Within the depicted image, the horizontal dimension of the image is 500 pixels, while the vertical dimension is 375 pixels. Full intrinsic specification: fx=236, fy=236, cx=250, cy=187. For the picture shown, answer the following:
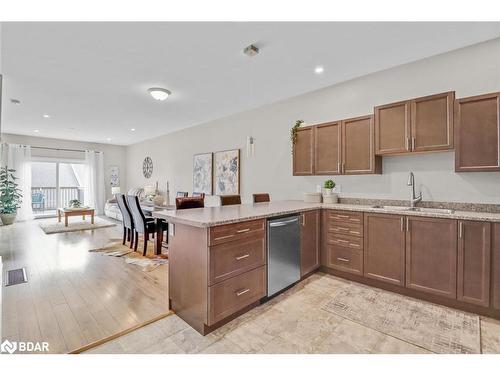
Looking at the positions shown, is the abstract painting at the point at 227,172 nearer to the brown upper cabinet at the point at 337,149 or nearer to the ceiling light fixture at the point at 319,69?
the brown upper cabinet at the point at 337,149

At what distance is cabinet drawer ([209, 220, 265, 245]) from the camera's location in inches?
72.1

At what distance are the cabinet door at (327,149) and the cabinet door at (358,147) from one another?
0.09m

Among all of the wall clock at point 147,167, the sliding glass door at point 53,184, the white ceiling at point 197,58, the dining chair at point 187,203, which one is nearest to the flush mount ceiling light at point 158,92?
the white ceiling at point 197,58

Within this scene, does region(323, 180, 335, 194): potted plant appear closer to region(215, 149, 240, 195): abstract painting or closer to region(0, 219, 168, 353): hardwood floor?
region(215, 149, 240, 195): abstract painting

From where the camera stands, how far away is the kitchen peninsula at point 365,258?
1.87 metres

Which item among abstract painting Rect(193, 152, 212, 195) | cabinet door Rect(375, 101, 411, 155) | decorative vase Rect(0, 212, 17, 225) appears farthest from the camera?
decorative vase Rect(0, 212, 17, 225)

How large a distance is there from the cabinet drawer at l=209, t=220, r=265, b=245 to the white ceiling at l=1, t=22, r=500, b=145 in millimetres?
1831

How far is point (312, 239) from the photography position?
9.75 feet

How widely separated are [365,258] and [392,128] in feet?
5.11

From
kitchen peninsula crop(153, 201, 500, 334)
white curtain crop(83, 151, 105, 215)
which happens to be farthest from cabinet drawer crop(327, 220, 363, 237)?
white curtain crop(83, 151, 105, 215)

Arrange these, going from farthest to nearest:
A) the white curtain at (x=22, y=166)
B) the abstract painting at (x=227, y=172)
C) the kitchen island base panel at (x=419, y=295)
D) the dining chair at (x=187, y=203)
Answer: the white curtain at (x=22, y=166) < the abstract painting at (x=227, y=172) < the dining chair at (x=187, y=203) < the kitchen island base panel at (x=419, y=295)

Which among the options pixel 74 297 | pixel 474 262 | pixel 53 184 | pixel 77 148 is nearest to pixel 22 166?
pixel 53 184

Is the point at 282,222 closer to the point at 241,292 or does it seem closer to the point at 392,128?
the point at 241,292

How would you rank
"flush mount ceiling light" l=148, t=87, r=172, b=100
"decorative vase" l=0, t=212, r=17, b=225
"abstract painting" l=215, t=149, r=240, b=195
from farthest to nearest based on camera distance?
"decorative vase" l=0, t=212, r=17, b=225 < "abstract painting" l=215, t=149, r=240, b=195 < "flush mount ceiling light" l=148, t=87, r=172, b=100
